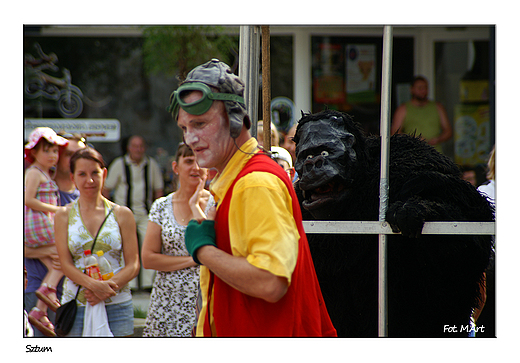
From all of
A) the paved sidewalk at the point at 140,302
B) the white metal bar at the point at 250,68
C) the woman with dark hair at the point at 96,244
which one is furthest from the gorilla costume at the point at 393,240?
the paved sidewalk at the point at 140,302

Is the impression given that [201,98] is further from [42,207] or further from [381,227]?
[42,207]

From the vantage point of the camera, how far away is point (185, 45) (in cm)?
655

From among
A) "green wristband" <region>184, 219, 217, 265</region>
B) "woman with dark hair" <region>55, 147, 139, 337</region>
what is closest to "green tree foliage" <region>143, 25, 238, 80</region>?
"woman with dark hair" <region>55, 147, 139, 337</region>

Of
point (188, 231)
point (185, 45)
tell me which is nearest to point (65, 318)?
point (188, 231)

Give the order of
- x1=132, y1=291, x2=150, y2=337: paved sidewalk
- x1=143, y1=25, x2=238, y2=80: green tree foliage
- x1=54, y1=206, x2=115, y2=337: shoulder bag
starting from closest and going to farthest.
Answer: x1=54, y1=206, x2=115, y2=337: shoulder bag → x1=132, y1=291, x2=150, y2=337: paved sidewalk → x1=143, y1=25, x2=238, y2=80: green tree foliage

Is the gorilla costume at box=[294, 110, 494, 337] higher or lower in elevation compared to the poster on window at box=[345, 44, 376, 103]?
lower

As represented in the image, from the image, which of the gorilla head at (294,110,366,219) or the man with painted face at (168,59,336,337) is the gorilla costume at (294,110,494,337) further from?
the man with painted face at (168,59,336,337)

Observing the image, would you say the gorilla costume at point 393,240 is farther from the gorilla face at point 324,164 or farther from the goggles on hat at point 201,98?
the goggles on hat at point 201,98

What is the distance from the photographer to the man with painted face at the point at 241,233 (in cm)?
149

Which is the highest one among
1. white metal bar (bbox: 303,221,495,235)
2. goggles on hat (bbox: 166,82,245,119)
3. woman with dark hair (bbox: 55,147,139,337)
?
goggles on hat (bbox: 166,82,245,119)

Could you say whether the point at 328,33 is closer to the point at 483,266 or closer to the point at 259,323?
the point at 483,266

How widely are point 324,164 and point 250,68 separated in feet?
1.77

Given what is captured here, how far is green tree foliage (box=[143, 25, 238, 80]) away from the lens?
6414 mm

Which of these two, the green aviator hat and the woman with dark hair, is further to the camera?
the woman with dark hair
